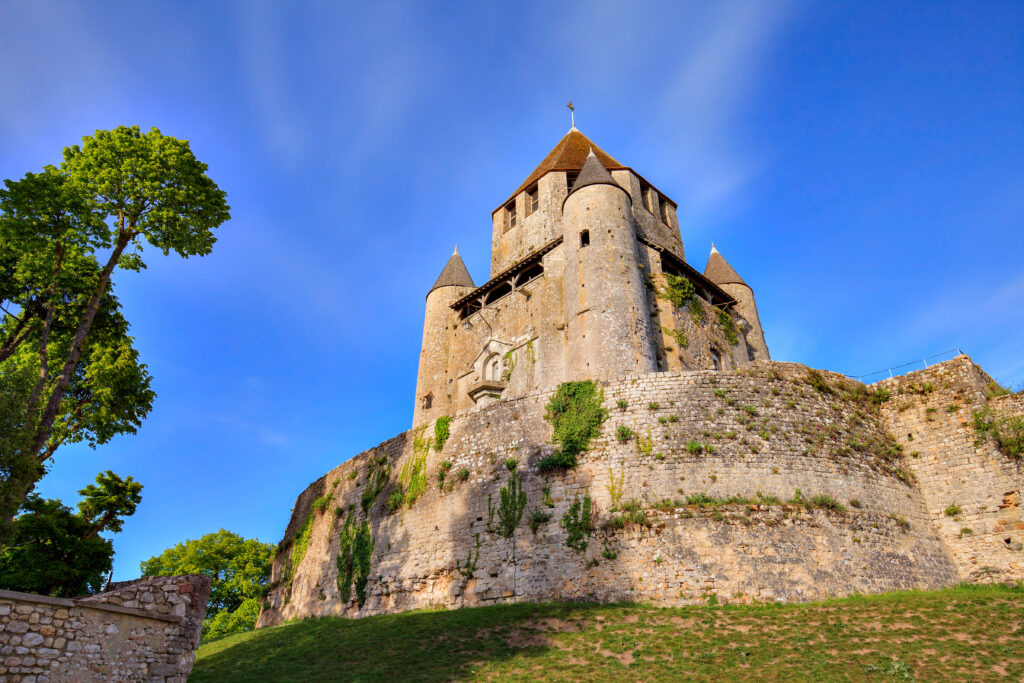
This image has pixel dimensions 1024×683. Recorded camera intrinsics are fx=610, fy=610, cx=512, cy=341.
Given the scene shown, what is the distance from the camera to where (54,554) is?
17344 millimetres

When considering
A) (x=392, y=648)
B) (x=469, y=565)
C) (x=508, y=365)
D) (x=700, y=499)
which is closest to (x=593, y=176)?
(x=508, y=365)

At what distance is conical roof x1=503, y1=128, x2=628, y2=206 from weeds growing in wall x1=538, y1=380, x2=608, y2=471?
19.0 m

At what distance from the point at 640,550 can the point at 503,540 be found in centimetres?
396

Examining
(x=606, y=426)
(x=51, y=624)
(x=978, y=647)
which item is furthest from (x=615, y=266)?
(x=51, y=624)

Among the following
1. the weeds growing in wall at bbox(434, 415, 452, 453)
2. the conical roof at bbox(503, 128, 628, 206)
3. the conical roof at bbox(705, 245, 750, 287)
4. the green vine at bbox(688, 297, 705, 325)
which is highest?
the conical roof at bbox(503, 128, 628, 206)

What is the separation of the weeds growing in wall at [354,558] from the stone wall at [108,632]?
1053 cm

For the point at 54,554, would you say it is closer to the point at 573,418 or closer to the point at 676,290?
the point at 573,418

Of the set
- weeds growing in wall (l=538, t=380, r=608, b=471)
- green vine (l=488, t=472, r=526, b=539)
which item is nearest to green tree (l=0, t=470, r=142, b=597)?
green vine (l=488, t=472, r=526, b=539)

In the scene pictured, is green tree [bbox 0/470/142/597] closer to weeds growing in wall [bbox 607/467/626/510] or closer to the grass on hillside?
the grass on hillside

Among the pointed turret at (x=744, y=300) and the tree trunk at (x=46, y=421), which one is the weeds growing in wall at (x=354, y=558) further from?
the pointed turret at (x=744, y=300)

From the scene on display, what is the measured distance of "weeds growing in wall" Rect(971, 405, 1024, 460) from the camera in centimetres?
1623

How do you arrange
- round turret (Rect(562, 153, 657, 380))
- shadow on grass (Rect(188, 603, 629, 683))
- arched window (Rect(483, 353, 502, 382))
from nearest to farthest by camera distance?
shadow on grass (Rect(188, 603, 629, 683)) < round turret (Rect(562, 153, 657, 380)) < arched window (Rect(483, 353, 502, 382))

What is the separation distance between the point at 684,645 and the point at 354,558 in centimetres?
1241

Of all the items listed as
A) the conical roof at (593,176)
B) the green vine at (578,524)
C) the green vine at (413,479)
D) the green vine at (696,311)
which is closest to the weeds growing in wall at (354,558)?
the green vine at (413,479)
